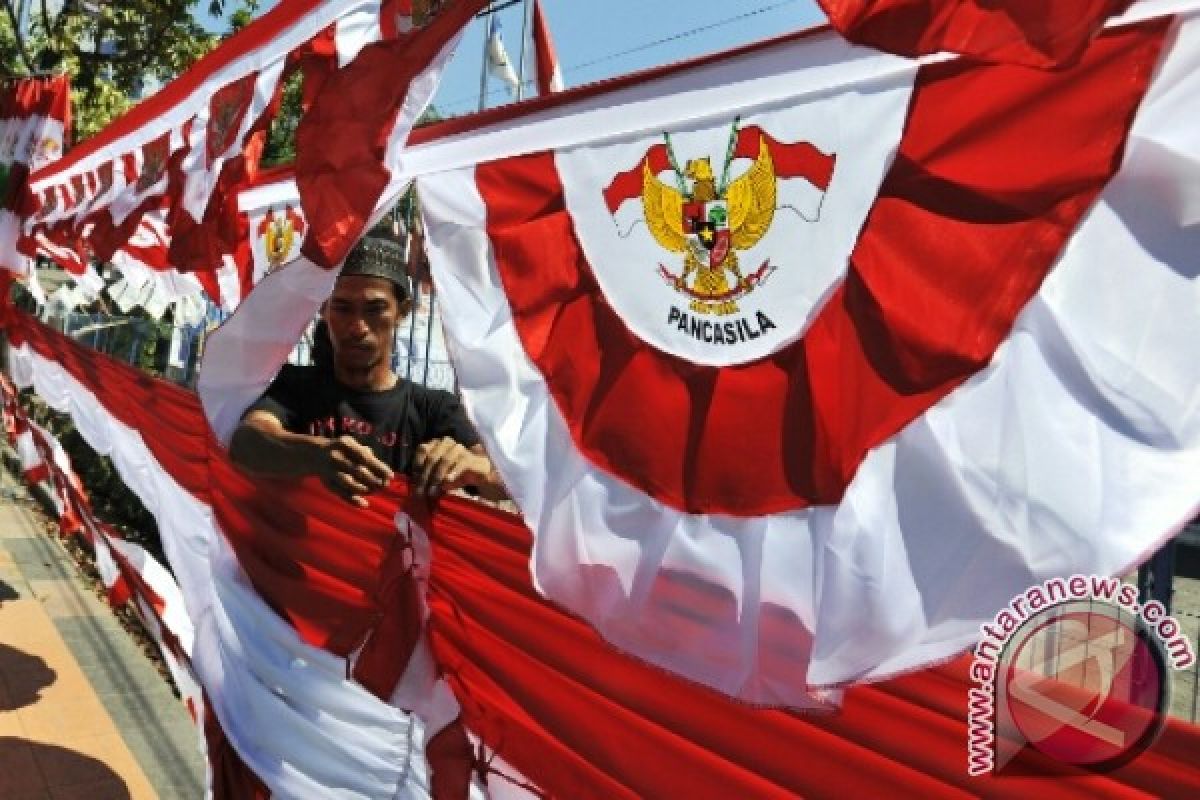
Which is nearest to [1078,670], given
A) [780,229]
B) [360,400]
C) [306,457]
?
[780,229]

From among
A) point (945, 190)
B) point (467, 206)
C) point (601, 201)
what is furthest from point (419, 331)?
point (945, 190)

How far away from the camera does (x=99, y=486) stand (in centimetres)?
747

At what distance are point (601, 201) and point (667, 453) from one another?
42 cm

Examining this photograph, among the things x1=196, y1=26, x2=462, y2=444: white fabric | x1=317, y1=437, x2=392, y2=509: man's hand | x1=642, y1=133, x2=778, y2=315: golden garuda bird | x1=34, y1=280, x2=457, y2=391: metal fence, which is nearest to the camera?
x1=642, y1=133, x2=778, y2=315: golden garuda bird

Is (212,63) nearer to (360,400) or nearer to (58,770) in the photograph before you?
(360,400)

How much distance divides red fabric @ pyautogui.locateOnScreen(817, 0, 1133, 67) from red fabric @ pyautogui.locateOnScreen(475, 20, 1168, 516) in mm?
63

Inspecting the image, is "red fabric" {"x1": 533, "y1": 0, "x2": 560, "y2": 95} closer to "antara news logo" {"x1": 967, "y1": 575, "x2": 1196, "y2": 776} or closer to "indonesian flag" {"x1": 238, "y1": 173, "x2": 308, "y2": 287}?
"indonesian flag" {"x1": 238, "y1": 173, "x2": 308, "y2": 287}

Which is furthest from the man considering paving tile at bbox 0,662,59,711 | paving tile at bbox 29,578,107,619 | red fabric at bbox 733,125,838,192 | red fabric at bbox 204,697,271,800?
paving tile at bbox 29,578,107,619

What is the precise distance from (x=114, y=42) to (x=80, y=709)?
354 inches

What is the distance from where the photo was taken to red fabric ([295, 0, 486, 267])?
1888 mm

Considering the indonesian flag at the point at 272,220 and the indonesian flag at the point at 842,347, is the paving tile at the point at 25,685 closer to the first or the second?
the indonesian flag at the point at 272,220

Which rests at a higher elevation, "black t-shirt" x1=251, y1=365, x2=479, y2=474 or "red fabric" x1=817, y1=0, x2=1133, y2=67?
"red fabric" x1=817, y1=0, x2=1133, y2=67

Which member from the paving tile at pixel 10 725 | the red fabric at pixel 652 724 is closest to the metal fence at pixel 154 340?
the red fabric at pixel 652 724

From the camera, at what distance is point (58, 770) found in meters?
3.37
